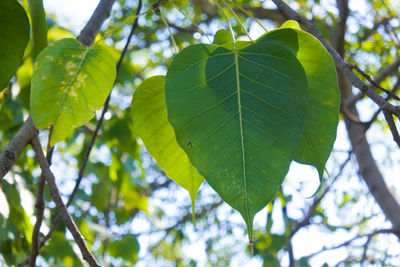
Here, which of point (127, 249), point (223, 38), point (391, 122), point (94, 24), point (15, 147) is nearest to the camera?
point (391, 122)

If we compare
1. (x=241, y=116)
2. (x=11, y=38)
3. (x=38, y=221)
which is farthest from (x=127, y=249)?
(x=241, y=116)

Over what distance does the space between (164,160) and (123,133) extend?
118 centimetres

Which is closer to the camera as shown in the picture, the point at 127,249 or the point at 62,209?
the point at 62,209

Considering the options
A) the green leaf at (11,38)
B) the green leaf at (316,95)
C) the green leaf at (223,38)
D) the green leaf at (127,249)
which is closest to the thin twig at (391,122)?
the green leaf at (316,95)

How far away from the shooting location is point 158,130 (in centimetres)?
73

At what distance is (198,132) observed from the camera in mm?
569

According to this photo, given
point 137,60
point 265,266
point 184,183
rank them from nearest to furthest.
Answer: point 184,183 → point 265,266 → point 137,60

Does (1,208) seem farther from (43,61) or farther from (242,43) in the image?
(242,43)

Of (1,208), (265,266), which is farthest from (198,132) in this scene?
(265,266)

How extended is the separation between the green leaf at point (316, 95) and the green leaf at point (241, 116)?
1.6 inches

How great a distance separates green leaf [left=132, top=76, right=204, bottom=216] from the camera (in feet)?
2.37

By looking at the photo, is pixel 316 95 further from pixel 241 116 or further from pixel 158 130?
pixel 158 130

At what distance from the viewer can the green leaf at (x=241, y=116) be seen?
1.79ft

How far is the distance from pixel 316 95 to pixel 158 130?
0.82ft
